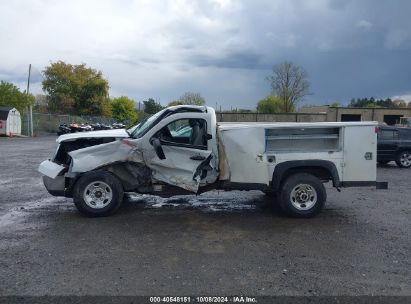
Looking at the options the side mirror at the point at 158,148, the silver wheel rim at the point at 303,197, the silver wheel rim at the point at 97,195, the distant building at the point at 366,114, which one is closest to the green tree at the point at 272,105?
the distant building at the point at 366,114

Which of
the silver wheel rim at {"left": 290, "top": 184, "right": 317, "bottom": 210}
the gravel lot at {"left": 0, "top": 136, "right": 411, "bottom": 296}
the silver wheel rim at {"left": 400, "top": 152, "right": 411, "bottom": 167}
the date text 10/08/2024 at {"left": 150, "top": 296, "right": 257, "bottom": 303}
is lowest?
the date text 10/08/2024 at {"left": 150, "top": 296, "right": 257, "bottom": 303}

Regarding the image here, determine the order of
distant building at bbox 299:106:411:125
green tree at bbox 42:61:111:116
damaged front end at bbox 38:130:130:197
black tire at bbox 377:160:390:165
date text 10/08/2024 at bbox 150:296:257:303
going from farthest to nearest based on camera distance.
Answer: green tree at bbox 42:61:111:116, distant building at bbox 299:106:411:125, black tire at bbox 377:160:390:165, damaged front end at bbox 38:130:130:197, date text 10/08/2024 at bbox 150:296:257:303

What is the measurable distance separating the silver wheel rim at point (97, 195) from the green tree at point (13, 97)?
37.5 metres

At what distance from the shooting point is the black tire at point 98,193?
7.01m

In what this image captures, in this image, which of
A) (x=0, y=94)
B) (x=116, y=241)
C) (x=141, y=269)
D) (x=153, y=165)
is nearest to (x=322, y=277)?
(x=141, y=269)

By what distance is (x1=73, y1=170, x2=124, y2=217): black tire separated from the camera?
701cm

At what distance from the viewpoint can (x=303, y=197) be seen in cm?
727

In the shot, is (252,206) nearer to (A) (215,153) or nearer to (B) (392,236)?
(A) (215,153)

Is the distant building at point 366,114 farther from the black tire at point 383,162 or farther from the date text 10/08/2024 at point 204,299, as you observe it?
the date text 10/08/2024 at point 204,299

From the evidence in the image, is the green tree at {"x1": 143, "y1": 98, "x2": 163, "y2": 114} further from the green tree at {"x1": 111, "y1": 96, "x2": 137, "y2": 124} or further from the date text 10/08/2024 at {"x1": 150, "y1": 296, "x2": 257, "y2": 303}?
the date text 10/08/2024 at {"x1": 150, "y1": 296, "x2": 257, "y2": 303}

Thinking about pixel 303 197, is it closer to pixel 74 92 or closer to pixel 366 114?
pixel 366 114

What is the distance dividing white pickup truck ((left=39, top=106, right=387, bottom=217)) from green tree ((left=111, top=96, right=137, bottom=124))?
5968 cm

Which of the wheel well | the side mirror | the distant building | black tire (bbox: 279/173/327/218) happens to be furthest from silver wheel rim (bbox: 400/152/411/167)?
the distant building

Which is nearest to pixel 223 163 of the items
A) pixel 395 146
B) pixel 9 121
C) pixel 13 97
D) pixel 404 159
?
pixel 395 146
